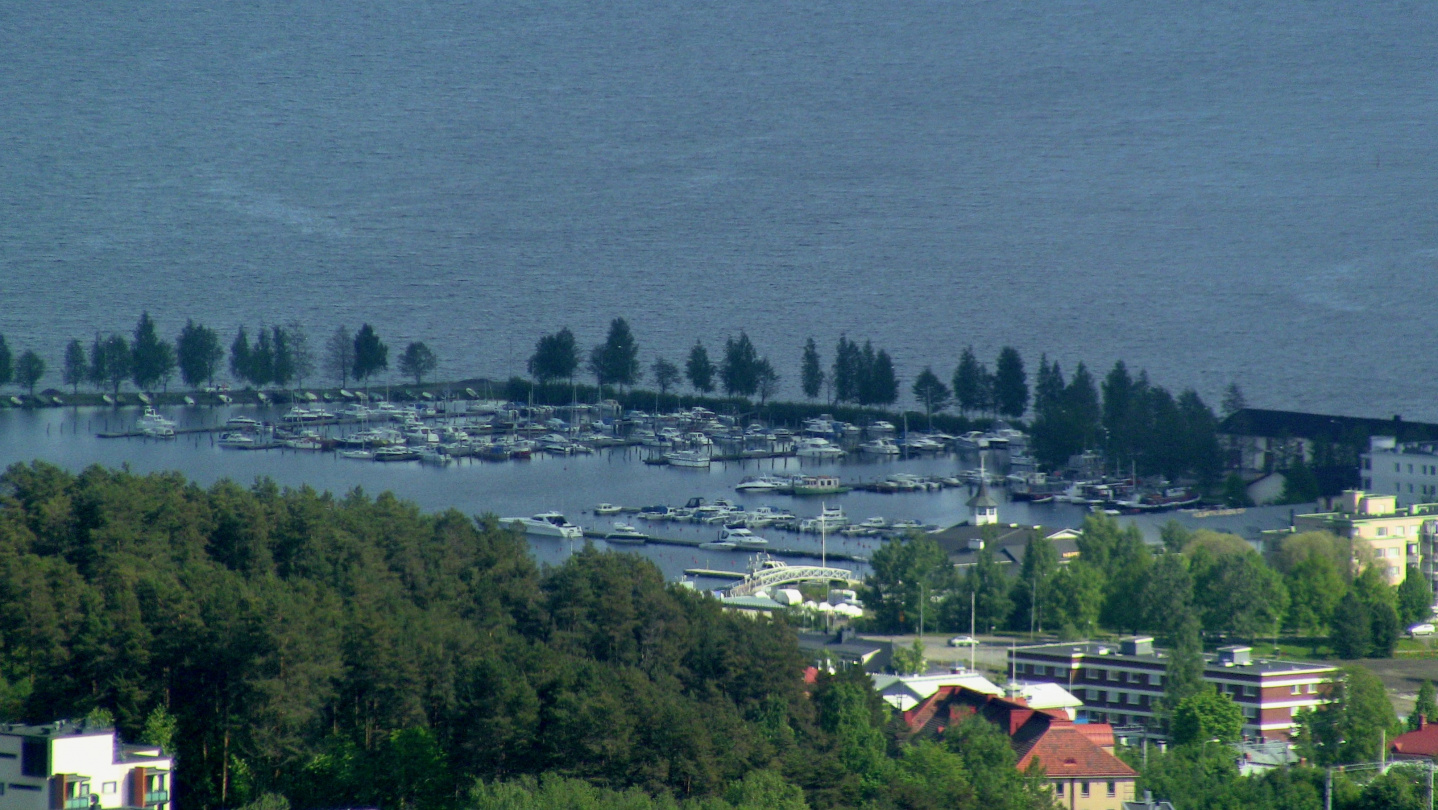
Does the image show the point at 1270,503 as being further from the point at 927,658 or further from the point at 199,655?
the point at 199,655

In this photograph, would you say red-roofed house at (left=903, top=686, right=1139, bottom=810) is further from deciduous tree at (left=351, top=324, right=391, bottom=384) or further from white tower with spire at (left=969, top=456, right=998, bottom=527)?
deciduous tree at (left=351, top=324, right=391, bottom=384)

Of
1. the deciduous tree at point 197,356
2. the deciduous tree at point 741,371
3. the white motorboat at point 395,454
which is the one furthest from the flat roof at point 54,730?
the deciduous tree at point 197,356

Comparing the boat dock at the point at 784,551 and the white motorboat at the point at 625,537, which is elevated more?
the white motorboat at the point at 625,537

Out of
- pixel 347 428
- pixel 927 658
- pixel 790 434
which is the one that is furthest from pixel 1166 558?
pixel 347 428

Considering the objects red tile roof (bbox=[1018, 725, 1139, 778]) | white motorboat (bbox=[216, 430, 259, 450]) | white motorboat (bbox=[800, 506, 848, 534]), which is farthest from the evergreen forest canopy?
white motorboat (bbox=[216, 430, 259, 450])

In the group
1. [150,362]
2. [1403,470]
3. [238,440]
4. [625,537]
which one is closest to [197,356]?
[150,362]

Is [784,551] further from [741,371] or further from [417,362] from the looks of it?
[417,362]

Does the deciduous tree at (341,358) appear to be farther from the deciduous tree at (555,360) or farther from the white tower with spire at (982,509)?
the white tower with spire at (982,509)
